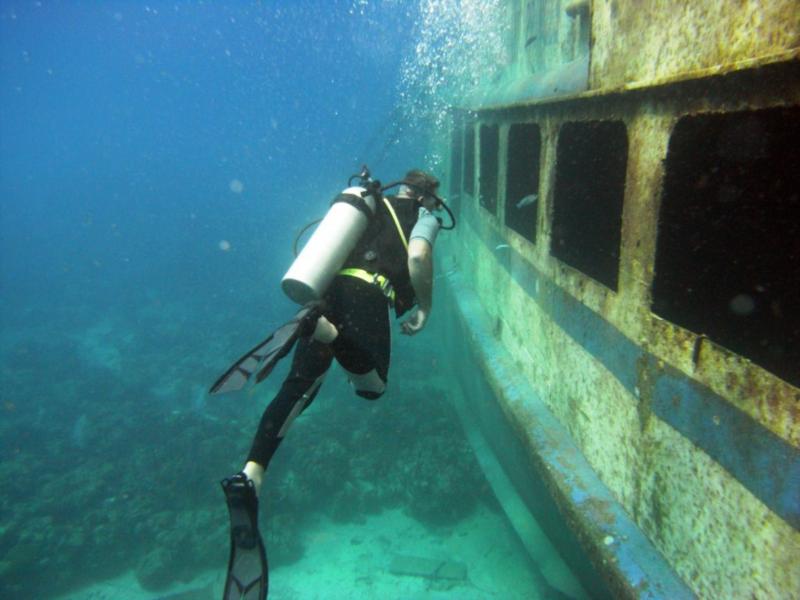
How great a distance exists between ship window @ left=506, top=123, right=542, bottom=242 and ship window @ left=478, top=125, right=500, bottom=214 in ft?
2.37

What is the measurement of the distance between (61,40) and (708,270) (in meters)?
80.6

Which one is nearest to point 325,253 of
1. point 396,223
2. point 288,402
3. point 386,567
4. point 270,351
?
point 396,223

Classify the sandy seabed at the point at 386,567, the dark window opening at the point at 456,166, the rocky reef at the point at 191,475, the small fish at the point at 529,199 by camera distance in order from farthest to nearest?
the dark window opening at the point at 456,166 < the rocky reef at the point at 191,475 < the sandy seabed at the point at 386,567 < the small fish at the point at 529,199

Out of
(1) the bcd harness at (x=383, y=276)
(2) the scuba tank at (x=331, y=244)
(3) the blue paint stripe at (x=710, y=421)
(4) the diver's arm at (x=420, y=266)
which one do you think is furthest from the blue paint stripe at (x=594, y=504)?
(2) the scuba tank at (x=331, y=244)

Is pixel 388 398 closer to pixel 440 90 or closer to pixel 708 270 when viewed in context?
pixel 440 90

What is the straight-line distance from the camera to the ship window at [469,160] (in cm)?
809

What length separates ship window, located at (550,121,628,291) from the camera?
2.95m

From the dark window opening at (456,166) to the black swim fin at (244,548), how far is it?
27.4 ft

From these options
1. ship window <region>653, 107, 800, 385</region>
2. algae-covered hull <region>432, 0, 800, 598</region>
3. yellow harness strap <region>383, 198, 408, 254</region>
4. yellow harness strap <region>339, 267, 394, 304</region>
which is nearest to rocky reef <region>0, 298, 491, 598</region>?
algae-covered hull <region>432, 0, 800, 598</region>

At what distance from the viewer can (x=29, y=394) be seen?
15125mm

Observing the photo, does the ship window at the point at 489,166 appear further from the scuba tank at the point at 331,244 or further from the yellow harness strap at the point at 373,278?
the yellow harness strap at the point at 373,278

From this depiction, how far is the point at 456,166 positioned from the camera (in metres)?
10.5

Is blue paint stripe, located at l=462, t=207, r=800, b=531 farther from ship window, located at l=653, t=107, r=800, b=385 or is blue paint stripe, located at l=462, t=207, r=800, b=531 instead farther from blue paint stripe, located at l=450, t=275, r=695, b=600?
blue paint stripe, located at l=450, t=275, r=695, b=600

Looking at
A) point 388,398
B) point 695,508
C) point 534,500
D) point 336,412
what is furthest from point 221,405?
point 695,508
